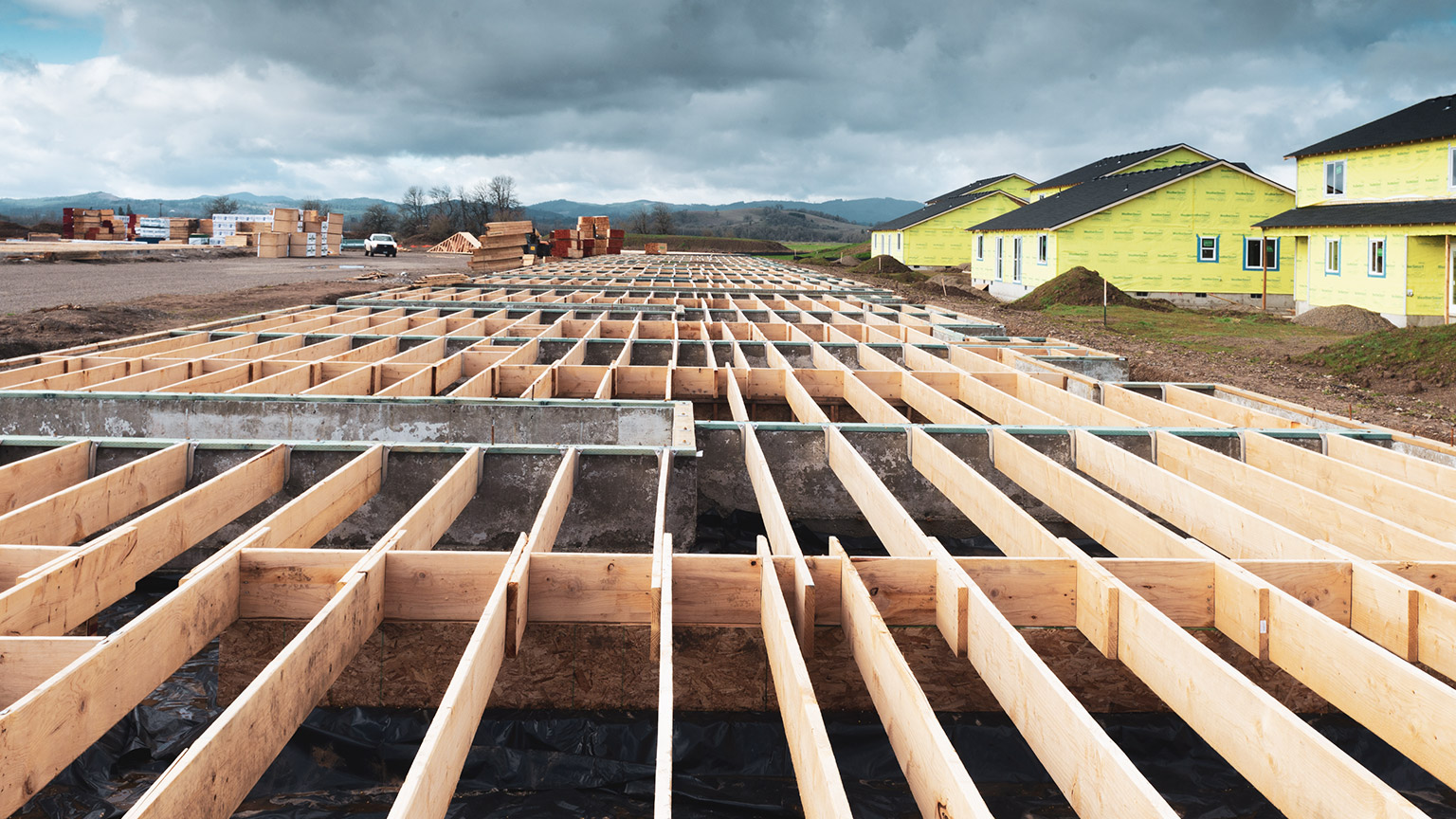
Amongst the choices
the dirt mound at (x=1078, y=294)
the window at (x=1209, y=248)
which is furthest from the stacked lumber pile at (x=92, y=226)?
the window at (x=1209, y=248)

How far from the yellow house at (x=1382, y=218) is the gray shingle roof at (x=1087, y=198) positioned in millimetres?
3293

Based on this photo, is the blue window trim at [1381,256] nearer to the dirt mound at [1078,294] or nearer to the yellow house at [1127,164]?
the dirt mound at [1078,294]

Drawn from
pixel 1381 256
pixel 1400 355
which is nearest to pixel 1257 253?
pixel 1381 256

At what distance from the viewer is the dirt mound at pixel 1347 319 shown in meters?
19.1

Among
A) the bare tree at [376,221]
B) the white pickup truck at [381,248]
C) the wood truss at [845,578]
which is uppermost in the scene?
the bare tree at [376,221]

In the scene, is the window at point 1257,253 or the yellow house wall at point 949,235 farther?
the yellow house wall at point 949,235

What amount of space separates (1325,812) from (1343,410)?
389 inches

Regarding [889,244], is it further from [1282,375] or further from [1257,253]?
[1282,375]

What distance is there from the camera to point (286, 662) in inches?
86.9

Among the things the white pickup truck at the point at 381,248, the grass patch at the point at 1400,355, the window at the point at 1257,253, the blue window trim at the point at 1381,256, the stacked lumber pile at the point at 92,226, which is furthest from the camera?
the stacked lumber pile at the point at 92,226

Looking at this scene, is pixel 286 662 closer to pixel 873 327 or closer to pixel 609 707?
pixel 609 707

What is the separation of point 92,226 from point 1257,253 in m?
52.8

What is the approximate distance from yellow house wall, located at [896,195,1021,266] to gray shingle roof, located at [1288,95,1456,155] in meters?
18.2

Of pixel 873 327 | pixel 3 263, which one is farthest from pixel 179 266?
pixel 873 327
